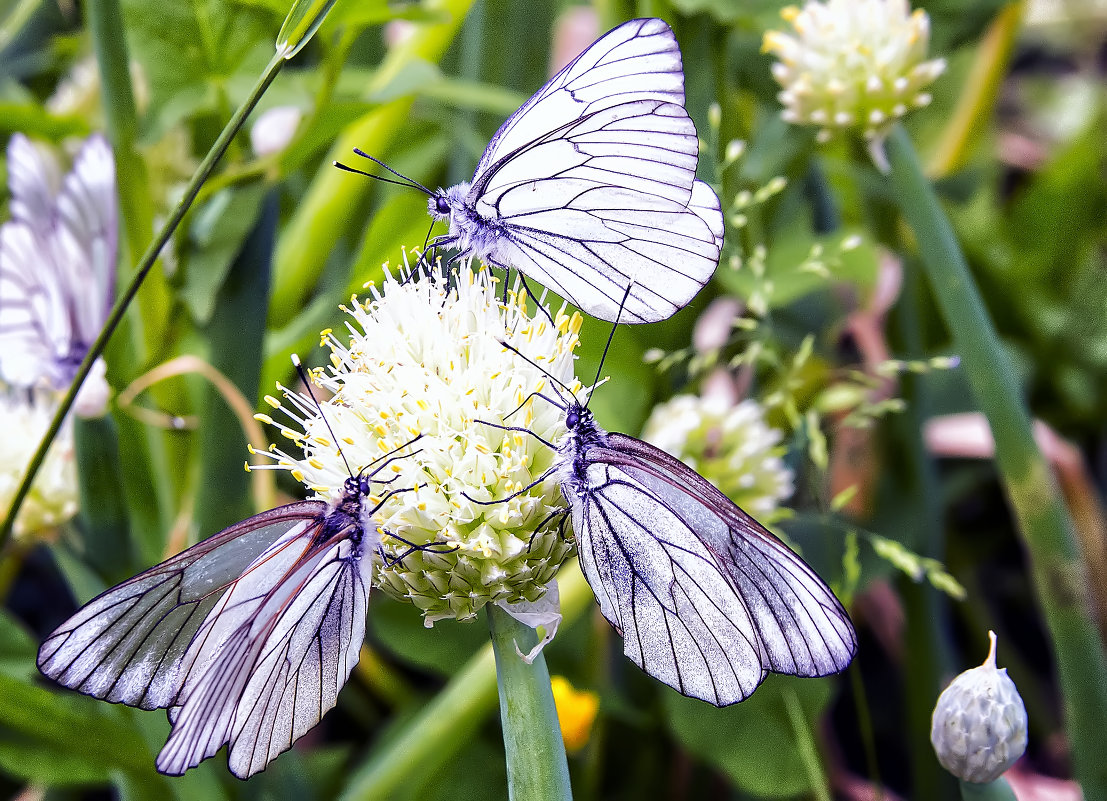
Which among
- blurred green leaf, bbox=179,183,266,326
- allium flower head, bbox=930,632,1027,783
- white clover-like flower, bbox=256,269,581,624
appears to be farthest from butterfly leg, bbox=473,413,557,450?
blurred green leaf, bbox=179,183,266,326

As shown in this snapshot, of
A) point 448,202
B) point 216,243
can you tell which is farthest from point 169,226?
point 216,243

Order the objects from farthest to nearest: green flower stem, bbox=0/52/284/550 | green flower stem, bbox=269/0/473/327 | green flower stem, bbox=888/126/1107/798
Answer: green flower stem, bbox=269/0/473/327, green flower stem, bbox=888/126/1107/798, green flower stem, bbox=0/52/284/550

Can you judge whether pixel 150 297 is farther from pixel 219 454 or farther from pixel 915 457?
pixel 915 457

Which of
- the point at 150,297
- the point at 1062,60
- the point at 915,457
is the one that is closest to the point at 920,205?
the point at 915,457

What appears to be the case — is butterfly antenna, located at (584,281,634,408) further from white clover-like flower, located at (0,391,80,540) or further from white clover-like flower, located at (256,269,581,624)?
white clover-like flower, located at (0,391,80,540)

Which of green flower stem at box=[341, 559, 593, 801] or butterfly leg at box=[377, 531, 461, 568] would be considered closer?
butterfly leg at box=[377, 531, 461, 568]

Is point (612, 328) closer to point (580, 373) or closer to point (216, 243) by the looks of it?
point (580, 373)
